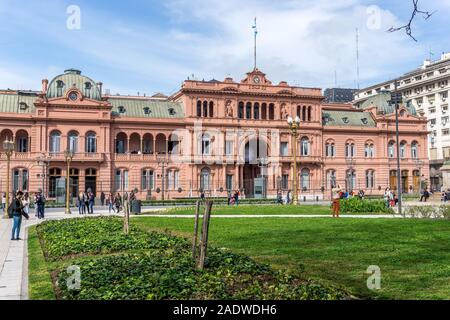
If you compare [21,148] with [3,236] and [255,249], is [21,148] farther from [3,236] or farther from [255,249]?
[255,249]

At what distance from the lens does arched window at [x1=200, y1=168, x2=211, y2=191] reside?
222 feet

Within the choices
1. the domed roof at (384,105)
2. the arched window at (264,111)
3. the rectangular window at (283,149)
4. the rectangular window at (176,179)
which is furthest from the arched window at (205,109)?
the domed roof at (384,105)

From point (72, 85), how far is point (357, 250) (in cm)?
5584

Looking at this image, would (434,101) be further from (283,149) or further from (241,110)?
(241,110)

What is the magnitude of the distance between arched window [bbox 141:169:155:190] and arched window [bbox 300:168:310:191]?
21.8 meters

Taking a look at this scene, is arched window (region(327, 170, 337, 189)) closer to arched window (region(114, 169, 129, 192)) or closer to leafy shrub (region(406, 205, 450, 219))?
Result: arched window (region(114, 169, 129, 192))

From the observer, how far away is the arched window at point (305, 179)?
72.4 m

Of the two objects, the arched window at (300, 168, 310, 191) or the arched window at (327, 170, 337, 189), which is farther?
the arched window at (327, 170, 337, 189)

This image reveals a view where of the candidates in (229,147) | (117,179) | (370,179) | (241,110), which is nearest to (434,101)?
(370,179)

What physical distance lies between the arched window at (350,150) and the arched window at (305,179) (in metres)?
8.01

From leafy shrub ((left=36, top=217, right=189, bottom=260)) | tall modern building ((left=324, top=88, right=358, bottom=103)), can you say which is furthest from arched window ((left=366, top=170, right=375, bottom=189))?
leafy shrub ((left=36, top=217, right=189, bottom=260))

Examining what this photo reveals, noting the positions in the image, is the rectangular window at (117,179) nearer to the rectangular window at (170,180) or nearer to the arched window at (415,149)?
the rectangular window at (170,180)

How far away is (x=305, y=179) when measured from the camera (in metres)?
73.1
